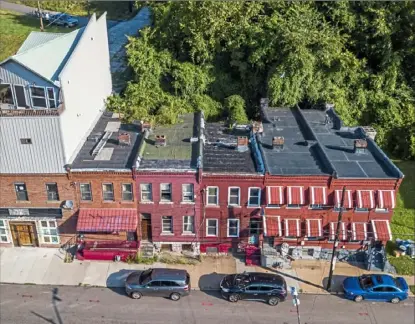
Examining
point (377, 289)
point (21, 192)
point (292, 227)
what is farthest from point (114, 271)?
point (377, 289)

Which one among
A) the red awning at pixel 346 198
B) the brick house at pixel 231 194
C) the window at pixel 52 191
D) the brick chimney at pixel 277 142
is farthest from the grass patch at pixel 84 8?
the red awning at pixel 346 198

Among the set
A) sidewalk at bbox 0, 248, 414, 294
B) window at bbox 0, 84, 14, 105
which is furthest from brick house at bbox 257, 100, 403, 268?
window at bbox 0, 84, 14, 105

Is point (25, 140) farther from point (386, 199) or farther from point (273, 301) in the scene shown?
point (386, 199)

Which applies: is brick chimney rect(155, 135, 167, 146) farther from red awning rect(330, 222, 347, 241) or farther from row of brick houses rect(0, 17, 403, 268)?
red awning rect(330, 222, 347, 241)

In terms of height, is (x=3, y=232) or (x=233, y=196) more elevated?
(x=233, y=196)

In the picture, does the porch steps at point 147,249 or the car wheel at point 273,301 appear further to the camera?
the porch steps at point 147,249

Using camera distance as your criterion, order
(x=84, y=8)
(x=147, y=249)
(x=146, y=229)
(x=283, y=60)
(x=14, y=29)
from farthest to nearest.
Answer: (x=84, y=8)
(x=14, y=29)
(x=283, y=60)
(x=146, y=229)
(x=147, y=249)

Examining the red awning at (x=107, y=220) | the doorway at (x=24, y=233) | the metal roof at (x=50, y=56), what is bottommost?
the doorway at (x=24, y=233)

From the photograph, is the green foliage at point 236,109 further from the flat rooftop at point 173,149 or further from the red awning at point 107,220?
the red awning at point 107,220
